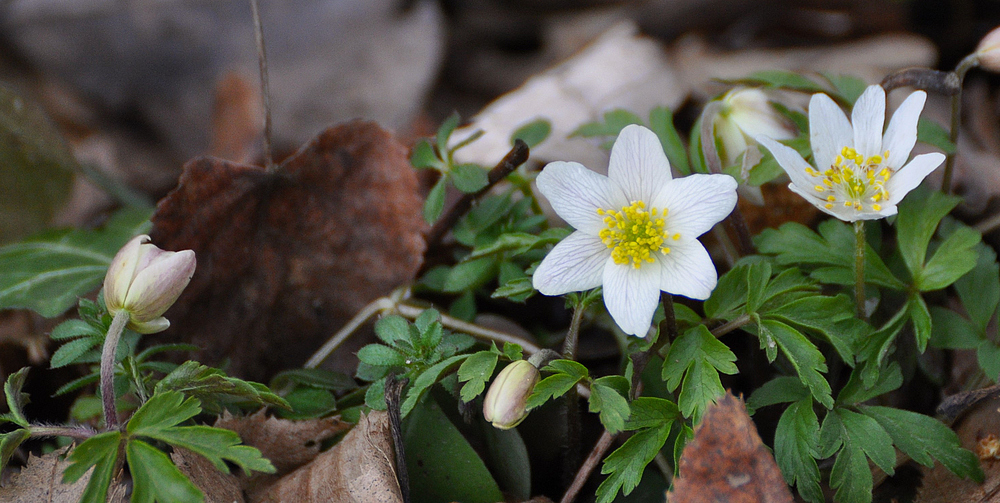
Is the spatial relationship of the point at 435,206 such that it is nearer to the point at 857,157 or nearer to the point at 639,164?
the point at 639,164

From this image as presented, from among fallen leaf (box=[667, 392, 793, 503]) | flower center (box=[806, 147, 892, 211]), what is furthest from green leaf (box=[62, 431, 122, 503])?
flower center (box=[806, 147, 892, 211])

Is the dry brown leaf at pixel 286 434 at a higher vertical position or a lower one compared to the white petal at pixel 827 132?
lower

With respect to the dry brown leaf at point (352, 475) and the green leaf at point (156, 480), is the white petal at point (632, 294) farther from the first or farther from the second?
the green leaf at point (156, 480)

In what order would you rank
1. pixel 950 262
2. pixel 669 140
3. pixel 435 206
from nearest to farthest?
pixel 950 262, pixel 435 206, pixel 669 140

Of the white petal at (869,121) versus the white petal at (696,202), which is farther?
the white petal at (869,121)

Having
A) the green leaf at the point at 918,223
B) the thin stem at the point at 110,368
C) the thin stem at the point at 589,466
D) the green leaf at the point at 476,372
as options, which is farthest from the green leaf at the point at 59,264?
the green leaf at the point at 918,223

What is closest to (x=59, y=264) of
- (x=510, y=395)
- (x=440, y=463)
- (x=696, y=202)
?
(x=440, y=463)
